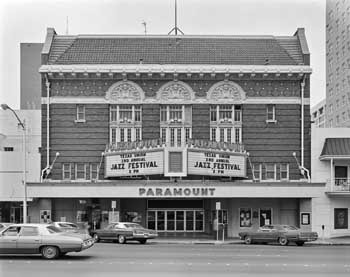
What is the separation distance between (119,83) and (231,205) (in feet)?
39.6

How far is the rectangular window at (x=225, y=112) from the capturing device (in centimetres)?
4517

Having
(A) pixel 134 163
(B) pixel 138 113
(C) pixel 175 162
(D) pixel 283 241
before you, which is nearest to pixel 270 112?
(C) pixel 175 162

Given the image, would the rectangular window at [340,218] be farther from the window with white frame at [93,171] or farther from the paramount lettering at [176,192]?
the window with white frame at [93,171]

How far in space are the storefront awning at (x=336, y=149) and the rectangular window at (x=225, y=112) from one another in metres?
7.23

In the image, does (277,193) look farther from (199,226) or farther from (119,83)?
(119,83)

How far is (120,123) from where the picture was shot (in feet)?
147

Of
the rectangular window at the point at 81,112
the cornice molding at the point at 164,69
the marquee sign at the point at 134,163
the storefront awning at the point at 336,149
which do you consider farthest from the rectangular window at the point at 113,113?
the storefront awning at the point at 336,149

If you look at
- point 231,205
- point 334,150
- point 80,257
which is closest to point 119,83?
point 231,205

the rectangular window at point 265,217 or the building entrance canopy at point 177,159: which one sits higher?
the building entrance canopy at point 177,159

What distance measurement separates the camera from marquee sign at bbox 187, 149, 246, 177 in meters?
41.0

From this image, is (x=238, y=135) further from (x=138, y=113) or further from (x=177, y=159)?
(x=138, y=113)

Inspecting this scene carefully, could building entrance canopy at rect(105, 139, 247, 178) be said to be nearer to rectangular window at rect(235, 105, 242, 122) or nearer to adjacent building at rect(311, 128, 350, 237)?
rectangular window at rect(235, 105, 242, 122)

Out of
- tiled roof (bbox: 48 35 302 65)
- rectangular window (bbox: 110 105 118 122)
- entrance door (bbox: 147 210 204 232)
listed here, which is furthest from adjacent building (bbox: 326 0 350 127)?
rectangular window (bbox: 110 105 118 122)

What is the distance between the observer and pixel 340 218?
43.1 meters
